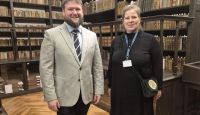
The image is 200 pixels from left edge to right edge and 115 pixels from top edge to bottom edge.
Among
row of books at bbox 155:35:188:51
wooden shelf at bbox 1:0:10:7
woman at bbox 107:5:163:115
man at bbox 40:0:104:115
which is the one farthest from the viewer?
wooden shelf at bbox 1:0:10:7

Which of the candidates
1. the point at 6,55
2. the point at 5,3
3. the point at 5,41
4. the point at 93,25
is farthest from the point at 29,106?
the point at 5,3

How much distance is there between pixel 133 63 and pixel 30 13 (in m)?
4.55

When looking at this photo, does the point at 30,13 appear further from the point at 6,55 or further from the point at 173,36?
the point at 173,36

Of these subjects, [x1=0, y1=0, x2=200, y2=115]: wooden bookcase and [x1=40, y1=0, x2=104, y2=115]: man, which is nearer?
[x1=40, y1=0, x2=104, y2=115]: man

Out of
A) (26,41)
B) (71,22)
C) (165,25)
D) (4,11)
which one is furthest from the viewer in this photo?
(26,41)

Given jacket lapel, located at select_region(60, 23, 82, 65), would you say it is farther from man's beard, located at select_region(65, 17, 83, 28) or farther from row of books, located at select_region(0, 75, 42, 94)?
→ row of books, located at select_region(0, 75, 42, 94)

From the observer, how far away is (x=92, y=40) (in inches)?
64.9

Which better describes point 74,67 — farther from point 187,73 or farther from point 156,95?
point 187,73

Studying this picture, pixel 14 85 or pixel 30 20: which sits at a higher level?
pixel 30 20

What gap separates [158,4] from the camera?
386 cm

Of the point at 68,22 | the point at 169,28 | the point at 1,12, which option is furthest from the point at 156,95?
the point at 1,12

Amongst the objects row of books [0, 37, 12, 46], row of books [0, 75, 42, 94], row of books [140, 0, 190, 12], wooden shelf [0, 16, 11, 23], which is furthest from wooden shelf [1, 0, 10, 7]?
row of books [140, 0, 190, 12]

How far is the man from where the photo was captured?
1.47 m

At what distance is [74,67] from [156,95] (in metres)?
0.80
